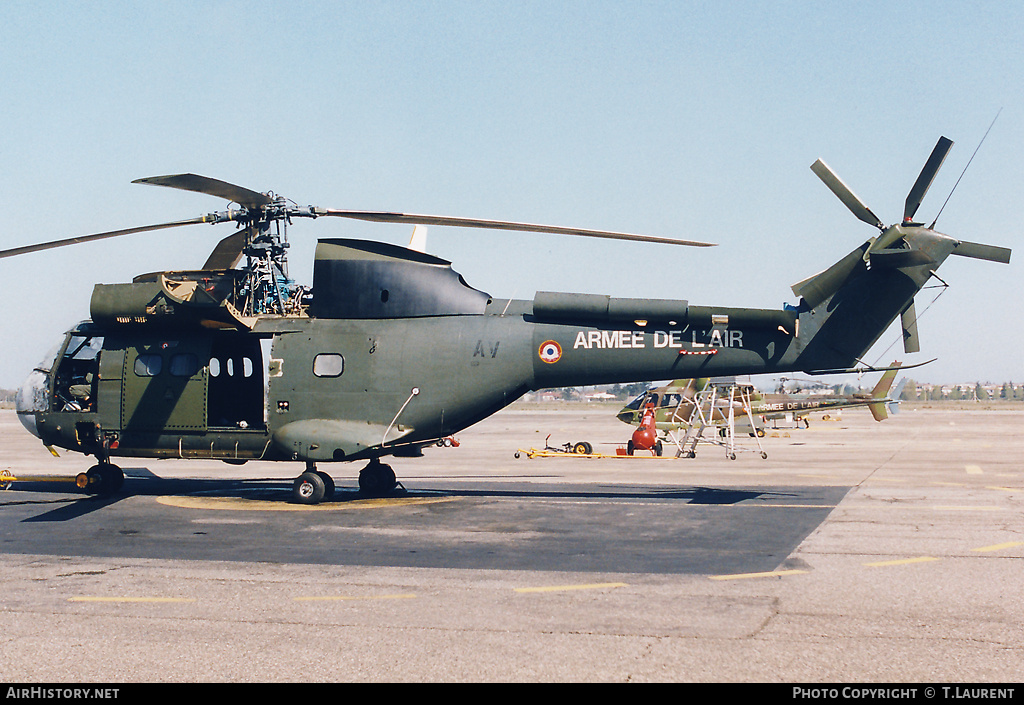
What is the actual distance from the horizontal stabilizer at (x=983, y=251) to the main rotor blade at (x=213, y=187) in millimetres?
13270

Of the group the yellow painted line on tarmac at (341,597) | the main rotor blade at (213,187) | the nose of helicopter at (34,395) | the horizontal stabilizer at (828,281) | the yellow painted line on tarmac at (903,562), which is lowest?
the yellow painted line on tarmac at (903,562)

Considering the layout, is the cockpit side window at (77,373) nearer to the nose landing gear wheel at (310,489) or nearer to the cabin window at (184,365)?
the cabin window at (184,365)

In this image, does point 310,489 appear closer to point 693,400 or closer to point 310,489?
point 310,489

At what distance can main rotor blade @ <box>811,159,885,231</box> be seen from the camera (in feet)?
52.0

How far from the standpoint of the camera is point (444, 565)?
11133mm

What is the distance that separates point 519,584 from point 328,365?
29.4 ft

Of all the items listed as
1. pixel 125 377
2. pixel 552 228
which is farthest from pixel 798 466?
pixel 125 377

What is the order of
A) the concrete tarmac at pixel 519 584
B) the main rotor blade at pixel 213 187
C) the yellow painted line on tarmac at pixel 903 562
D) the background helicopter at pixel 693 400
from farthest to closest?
the background helicopter at pixel 693 400
the main rotor blade at pixel 213 187
the yellow painted line on tarmac at pixel 903 562
the concrete tarmac at pixel 519 584

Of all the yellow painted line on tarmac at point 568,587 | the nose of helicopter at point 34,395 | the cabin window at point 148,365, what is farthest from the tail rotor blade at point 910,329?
the nose of helicopter at point 34,395

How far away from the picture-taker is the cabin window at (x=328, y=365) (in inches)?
688

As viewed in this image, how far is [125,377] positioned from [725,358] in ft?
42.9

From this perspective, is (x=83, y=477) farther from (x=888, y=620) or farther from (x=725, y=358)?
(x=888, y=620)

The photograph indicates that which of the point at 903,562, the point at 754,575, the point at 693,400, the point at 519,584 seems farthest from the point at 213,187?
the point at 693,400

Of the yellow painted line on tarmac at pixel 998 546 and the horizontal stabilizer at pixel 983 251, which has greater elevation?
the horizontal stabilizer at pixel 983 251
